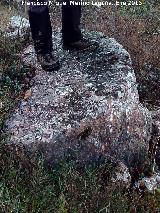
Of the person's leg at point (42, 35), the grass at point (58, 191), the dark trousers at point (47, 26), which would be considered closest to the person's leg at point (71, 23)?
the dark trousers at point (47, 26)

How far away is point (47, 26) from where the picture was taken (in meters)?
5.18

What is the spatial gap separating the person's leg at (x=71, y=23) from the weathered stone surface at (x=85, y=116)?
48 centimetres

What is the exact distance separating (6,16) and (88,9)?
1.65 m

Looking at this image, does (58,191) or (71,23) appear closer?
(58,191)

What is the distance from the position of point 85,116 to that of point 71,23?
5.07 feet

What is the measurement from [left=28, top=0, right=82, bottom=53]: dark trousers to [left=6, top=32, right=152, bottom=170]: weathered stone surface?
0.36 metres

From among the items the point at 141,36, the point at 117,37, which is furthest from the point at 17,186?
the point at 141,36

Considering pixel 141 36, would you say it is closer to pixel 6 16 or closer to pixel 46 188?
pixel 6 16

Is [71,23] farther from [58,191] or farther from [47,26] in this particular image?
[58,191]

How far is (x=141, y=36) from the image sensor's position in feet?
24.1

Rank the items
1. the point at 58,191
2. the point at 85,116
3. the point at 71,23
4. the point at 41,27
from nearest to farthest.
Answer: the point at 58,191, the point at 85,116, the point at 41,27, the point at 71,23

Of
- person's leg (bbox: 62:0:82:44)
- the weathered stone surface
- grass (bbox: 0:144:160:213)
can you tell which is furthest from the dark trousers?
grass (bbox: 0:144:160:213)

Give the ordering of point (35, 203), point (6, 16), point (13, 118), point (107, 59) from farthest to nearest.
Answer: point (6, 16), point (107, 59), point (13, 118), point (35, 203)

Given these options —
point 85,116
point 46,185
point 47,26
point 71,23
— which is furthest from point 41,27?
point 46,185
